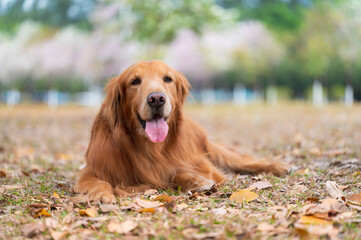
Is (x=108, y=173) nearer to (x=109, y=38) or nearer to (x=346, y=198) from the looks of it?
(x=346, y=198)

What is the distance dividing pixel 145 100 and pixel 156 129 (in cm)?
29

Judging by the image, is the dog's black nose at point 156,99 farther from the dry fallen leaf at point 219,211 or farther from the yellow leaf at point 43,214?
the yellow leaf at point 43,214

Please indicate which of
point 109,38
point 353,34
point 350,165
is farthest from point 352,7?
point 350,165

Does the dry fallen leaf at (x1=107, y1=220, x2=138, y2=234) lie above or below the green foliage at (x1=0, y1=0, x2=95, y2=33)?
below

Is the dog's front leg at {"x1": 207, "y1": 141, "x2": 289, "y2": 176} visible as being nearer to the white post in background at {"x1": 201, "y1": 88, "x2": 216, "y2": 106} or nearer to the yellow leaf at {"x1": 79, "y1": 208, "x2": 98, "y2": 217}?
the yellow leaf at {"x1": 79, "y1": 208, "x2": 98, "y2": 217}

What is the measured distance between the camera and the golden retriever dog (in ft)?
9.99

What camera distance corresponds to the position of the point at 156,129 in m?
3.10

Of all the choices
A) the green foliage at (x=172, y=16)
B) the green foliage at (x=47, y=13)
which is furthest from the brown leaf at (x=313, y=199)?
the green foliage at (x=47, y=13)

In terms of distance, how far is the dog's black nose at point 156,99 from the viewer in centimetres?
291

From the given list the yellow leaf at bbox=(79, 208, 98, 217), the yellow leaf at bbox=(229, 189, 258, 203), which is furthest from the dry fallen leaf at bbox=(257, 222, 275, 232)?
the yellow leaf at bbox=(79, 208, 98, 217)

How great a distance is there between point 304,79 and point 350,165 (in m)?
24.8

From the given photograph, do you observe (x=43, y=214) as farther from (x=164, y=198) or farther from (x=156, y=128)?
(x=156, y=128)

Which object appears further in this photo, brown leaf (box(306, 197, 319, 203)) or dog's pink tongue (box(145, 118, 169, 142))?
dog's pink tongue (box(145, 118, 169, 142))

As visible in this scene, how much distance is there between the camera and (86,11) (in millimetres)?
17266
